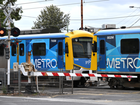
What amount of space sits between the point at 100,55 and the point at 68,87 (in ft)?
12.6

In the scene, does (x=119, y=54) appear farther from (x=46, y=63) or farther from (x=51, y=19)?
(x=51, y=19)

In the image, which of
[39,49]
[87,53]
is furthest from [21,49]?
[87,53]

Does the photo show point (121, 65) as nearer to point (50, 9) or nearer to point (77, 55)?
point (77, 55)

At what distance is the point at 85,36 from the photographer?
20.3m

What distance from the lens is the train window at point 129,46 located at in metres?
18.2

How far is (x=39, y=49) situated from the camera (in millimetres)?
21125

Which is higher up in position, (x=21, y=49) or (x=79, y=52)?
(x=21, y=49)

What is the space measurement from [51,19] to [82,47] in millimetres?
49157

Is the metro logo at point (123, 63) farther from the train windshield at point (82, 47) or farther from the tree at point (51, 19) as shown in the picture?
the tree at point (51, 19)

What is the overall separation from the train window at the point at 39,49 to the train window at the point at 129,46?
5260 millimetres

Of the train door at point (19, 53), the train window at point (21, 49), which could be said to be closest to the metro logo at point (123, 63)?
the train door at point (19, 53)

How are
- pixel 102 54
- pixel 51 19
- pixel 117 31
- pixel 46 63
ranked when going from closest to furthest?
pixel 117 31 < pixel 102 54 < pixel 46 63 < pixel 51 19

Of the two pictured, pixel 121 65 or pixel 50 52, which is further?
pixel 50 52

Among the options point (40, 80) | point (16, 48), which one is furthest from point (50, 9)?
point (40, 80)
